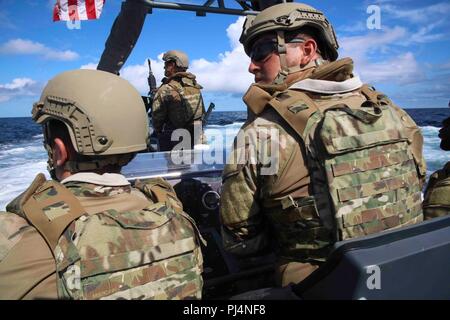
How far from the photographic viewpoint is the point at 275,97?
81.6 inches

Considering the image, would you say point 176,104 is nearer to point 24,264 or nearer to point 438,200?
point 438,200

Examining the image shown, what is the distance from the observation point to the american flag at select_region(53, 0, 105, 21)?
6137mm

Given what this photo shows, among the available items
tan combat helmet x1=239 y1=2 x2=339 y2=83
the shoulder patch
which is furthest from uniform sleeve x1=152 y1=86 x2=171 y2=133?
the shoulder patch

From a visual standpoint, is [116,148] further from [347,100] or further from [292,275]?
[347,100]

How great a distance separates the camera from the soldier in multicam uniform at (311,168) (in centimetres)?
179

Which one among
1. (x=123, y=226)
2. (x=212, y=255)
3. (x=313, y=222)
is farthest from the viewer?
(x=212, y=255)

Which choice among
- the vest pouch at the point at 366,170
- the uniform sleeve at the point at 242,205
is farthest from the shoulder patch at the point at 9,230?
the vest pouch at the point at 366,170

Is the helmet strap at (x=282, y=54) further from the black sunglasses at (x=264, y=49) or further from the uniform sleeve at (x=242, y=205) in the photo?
the uniform sleeve at (x=242, y=205)

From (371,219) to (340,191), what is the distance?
0.76ft

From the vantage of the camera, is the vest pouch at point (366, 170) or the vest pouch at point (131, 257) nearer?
the vest pouch at point (131, 257)

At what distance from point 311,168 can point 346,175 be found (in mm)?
179

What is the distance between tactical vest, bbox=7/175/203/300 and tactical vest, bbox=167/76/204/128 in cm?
565

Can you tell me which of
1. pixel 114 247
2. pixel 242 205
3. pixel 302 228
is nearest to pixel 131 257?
pixel 114 247
